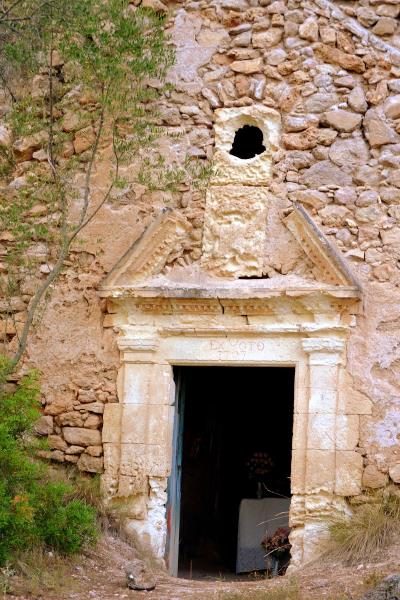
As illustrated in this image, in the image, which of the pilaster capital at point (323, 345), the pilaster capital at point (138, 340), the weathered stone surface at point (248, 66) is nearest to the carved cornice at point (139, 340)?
the pilaster capital at point (138, 340)

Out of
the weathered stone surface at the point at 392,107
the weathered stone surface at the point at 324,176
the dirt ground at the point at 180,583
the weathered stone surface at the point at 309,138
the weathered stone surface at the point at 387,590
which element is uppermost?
the weathered stone surface at the point at 392,107

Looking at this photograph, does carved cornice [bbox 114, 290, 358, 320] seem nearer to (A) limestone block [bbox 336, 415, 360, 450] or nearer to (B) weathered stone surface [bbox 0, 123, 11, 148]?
(A) limestone block [bbox 336, 415, 360, 450]

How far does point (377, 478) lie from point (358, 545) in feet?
1.93

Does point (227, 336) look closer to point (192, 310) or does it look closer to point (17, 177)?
point (192, 310)

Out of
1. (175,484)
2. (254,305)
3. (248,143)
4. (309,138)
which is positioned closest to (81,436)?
(175,484)

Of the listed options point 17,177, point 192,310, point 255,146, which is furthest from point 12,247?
point 255,146

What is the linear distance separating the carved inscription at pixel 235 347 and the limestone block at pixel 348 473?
43.1 inches

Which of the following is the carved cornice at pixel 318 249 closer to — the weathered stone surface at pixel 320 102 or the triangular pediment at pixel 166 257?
the triangular pediment at pixel 166 257

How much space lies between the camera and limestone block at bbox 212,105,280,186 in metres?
7.84

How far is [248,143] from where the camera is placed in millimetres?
8148

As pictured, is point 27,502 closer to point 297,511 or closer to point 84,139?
point 297,511

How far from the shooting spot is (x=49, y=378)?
25.7 feet

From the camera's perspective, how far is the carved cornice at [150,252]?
25.5ft

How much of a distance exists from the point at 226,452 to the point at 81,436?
428 centimetres
